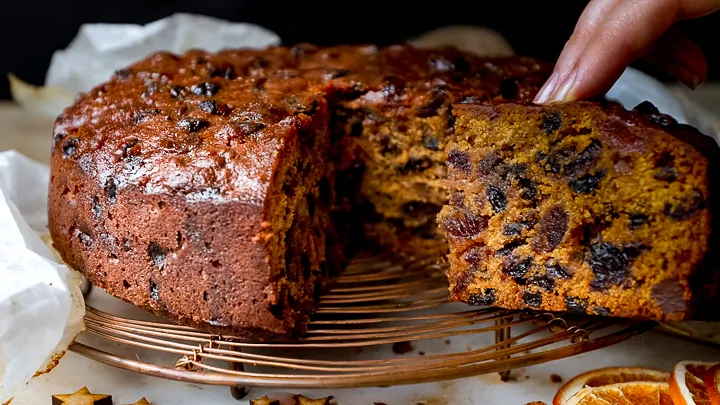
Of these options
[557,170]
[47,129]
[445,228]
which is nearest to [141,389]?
[445,228]

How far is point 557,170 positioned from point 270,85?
107cm

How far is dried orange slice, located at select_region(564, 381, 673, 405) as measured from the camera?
6.41 feet

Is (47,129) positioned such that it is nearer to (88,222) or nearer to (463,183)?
(88,222)

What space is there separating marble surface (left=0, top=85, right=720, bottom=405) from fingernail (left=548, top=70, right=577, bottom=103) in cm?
89

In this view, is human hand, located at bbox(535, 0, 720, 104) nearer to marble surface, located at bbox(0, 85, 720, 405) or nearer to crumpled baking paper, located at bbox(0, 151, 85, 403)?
marble surface, located at bbox(0, 85, 720, 405)

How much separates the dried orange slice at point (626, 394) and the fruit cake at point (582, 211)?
218 millimetres

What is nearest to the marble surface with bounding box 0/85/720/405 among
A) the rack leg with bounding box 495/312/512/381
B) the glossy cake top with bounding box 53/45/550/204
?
the rack leg with bounding box 495/312/512/381

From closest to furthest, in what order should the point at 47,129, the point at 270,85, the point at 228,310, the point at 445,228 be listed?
1. the point at 228,310
2. the point at 445,228
3. the point at 270,85
4. the point at 47,129

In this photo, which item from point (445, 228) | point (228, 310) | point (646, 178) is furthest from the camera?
point (445, 228)

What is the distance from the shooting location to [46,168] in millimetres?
3088

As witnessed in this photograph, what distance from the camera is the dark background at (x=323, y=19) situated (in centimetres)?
387

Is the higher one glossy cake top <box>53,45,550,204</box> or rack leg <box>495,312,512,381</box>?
glossy cake top <box>53,45,550,204</box>

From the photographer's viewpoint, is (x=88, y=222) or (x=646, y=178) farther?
(x=88, y=222)

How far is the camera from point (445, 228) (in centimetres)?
223
